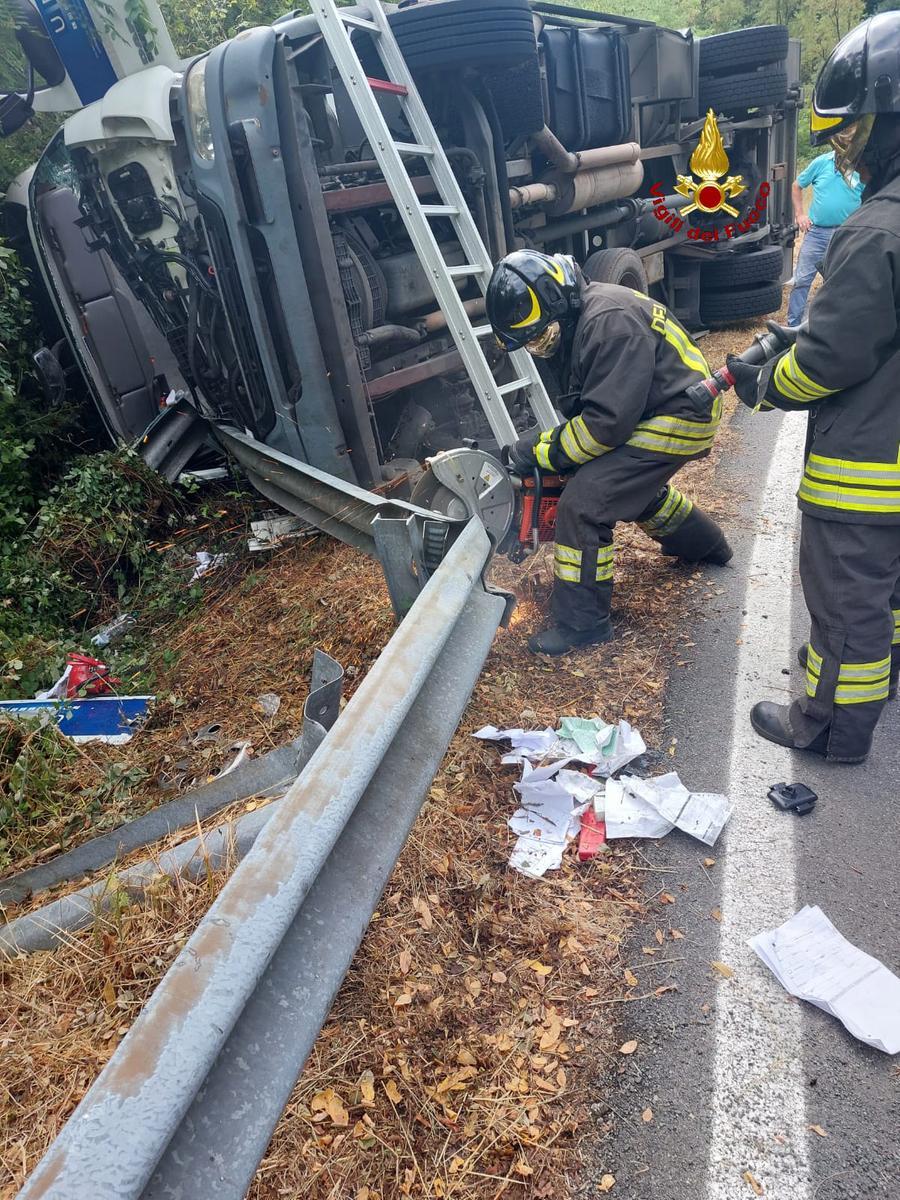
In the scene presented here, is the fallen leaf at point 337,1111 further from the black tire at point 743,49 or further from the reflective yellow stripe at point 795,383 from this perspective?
the black tire at point 743,49

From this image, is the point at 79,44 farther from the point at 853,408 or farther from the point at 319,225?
the point at 853,408

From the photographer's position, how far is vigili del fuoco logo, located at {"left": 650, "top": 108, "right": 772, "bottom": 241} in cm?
782

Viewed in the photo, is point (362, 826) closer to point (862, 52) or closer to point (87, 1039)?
point (87, 1039)

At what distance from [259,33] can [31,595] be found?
2.85 m

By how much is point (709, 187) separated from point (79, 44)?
598cm

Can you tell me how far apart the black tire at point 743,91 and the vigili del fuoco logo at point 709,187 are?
7.2 inches

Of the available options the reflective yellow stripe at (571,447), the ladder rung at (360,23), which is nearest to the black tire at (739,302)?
the ladder rung at (360,23)

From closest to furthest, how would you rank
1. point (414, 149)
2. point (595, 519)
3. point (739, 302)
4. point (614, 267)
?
point (595, 519) → point (414, 149) → point (614, 267) → point (739, 302)

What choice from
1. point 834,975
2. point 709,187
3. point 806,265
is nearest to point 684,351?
point 834,975

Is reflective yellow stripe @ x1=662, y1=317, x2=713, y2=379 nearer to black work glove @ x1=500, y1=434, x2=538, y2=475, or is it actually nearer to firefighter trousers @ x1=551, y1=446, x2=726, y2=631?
firefighter trousers @ x1=551, y1=446, x2=726, y2=631

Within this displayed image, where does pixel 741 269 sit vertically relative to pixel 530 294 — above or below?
below

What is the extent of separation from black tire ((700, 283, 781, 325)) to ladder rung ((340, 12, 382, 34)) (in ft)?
16.9

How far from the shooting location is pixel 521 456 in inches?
138

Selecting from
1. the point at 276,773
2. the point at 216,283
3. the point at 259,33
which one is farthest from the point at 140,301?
the point at 276,773
